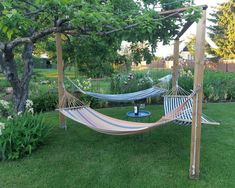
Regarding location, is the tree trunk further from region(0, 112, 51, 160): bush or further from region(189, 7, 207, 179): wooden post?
region(189, 7, 207, 179): wooden post

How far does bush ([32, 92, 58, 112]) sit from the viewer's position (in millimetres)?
5941

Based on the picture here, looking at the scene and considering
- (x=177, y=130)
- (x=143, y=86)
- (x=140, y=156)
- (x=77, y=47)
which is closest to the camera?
(x=140, y=156)

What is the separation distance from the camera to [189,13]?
2580 mm

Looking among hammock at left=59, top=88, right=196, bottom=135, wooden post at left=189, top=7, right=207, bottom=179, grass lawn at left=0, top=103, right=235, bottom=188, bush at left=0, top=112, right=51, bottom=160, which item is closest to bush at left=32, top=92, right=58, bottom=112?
grass lawn at left=0, top=103, right=235, bottom=188

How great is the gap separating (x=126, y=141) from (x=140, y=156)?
600mm

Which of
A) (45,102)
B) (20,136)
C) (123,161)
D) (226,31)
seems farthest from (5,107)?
(226,31)

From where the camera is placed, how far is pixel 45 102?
A: 6012 millimetres

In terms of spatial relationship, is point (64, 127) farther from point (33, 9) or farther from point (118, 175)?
point (33, 9)

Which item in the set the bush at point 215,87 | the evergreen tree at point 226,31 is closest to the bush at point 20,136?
the bush at point 215,87

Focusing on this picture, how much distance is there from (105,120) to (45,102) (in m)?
2.74

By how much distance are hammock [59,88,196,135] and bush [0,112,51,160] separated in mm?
397

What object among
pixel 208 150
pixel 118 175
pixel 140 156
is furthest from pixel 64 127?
pixel 208 150

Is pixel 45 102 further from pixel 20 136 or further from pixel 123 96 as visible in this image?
pixel 20 136

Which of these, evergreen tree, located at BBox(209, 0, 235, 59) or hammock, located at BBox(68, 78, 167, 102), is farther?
evergreen tree, located at BBox(209, 0, 235, 59)
